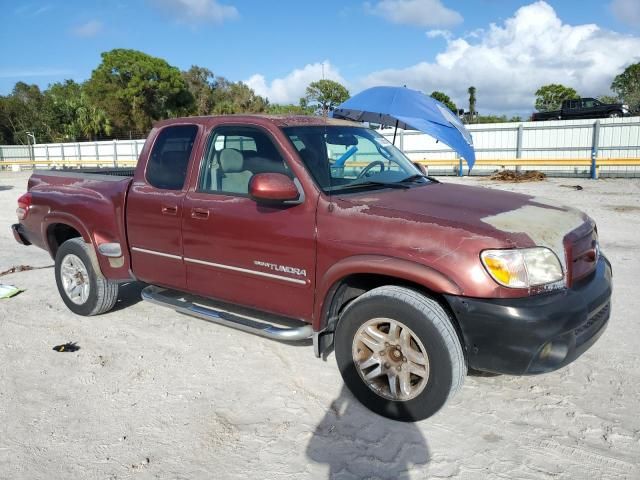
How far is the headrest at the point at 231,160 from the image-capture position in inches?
155

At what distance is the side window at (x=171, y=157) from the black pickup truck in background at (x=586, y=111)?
25.8 meters

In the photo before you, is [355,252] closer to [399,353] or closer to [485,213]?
[399,353]

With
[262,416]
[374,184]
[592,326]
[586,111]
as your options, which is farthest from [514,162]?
Answer: [262,416]

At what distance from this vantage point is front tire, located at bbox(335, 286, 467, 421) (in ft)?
9.49

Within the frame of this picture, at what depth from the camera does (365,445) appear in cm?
293

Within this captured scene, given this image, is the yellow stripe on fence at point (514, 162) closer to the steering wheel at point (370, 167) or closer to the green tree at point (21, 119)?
the steering wheel at point (370, 167)

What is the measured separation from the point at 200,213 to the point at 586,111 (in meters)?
26.6

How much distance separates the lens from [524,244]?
2.84 meters

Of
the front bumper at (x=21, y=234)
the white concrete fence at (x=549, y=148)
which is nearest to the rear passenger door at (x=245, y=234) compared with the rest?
the front bumper at (x=21, y=234)

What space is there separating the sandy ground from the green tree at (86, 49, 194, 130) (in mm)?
48388

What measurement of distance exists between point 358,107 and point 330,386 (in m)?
4.58

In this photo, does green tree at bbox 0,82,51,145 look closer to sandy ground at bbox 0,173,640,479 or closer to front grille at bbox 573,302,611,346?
sandy ground at bbox 0,173,640,479

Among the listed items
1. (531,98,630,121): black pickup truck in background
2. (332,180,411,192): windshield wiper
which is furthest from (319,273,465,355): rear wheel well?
(531,98,630,121): black pickup truck in background

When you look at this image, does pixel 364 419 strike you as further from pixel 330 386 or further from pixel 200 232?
pixel 200 232
